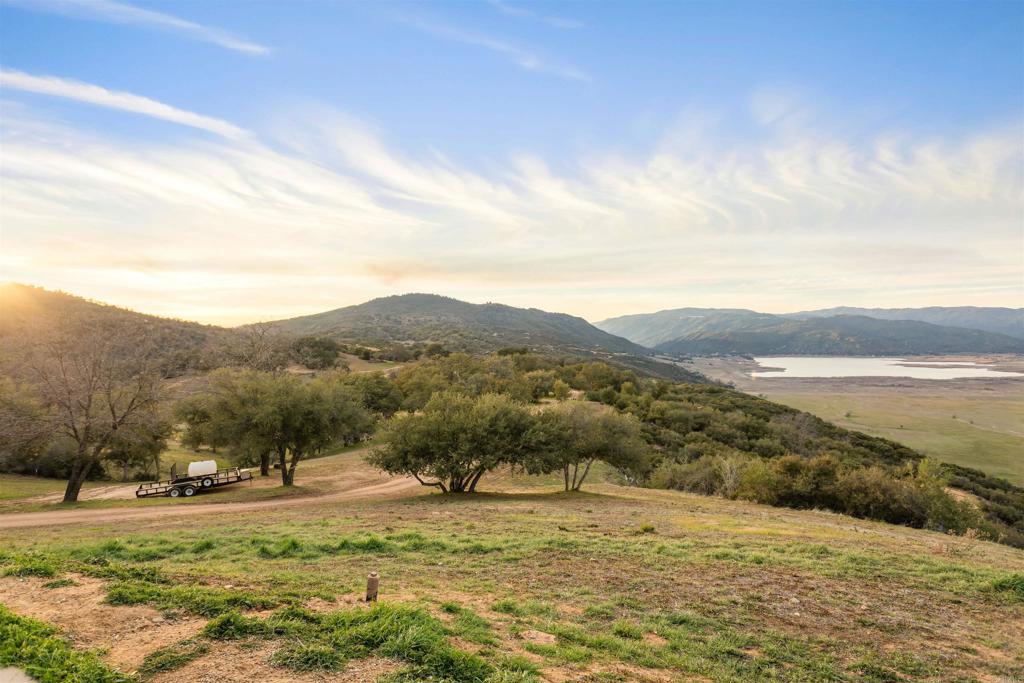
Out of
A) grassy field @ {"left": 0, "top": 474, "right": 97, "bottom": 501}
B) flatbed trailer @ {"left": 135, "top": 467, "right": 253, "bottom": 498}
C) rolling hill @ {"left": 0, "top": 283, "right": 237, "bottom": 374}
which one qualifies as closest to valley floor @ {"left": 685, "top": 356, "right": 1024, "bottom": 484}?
flatbed trailer @ {"left": 135, "top": 467, "right": 253, "bottom": 498}

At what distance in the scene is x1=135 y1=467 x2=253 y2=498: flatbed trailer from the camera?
30.9m

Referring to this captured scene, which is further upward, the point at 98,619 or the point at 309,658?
the point at 98,619

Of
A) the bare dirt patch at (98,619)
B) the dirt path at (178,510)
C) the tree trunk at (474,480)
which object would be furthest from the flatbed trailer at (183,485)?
the bare dirt patch at (98,619)

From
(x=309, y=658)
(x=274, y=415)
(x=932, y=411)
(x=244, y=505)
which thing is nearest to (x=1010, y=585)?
(x=309, y=658)

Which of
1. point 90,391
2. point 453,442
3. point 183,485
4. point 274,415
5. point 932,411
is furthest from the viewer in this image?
point 932,411

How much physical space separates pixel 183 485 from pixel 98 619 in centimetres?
2883

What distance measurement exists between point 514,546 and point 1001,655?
11.1 m

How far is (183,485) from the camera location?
105 feet

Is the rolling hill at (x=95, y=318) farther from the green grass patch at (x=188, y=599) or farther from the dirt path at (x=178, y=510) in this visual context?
the green grass patch at (x=188, y=599)

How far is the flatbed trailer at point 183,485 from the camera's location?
1215 inches

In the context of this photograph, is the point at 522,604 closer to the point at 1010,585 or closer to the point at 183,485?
the point at 1010,585

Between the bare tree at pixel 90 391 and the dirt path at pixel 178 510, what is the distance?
3579 mm

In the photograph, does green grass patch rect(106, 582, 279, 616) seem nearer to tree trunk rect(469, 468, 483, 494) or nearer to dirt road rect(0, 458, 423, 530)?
dirt road rect(0, 458, 423, 530)

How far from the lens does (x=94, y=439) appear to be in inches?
1118
